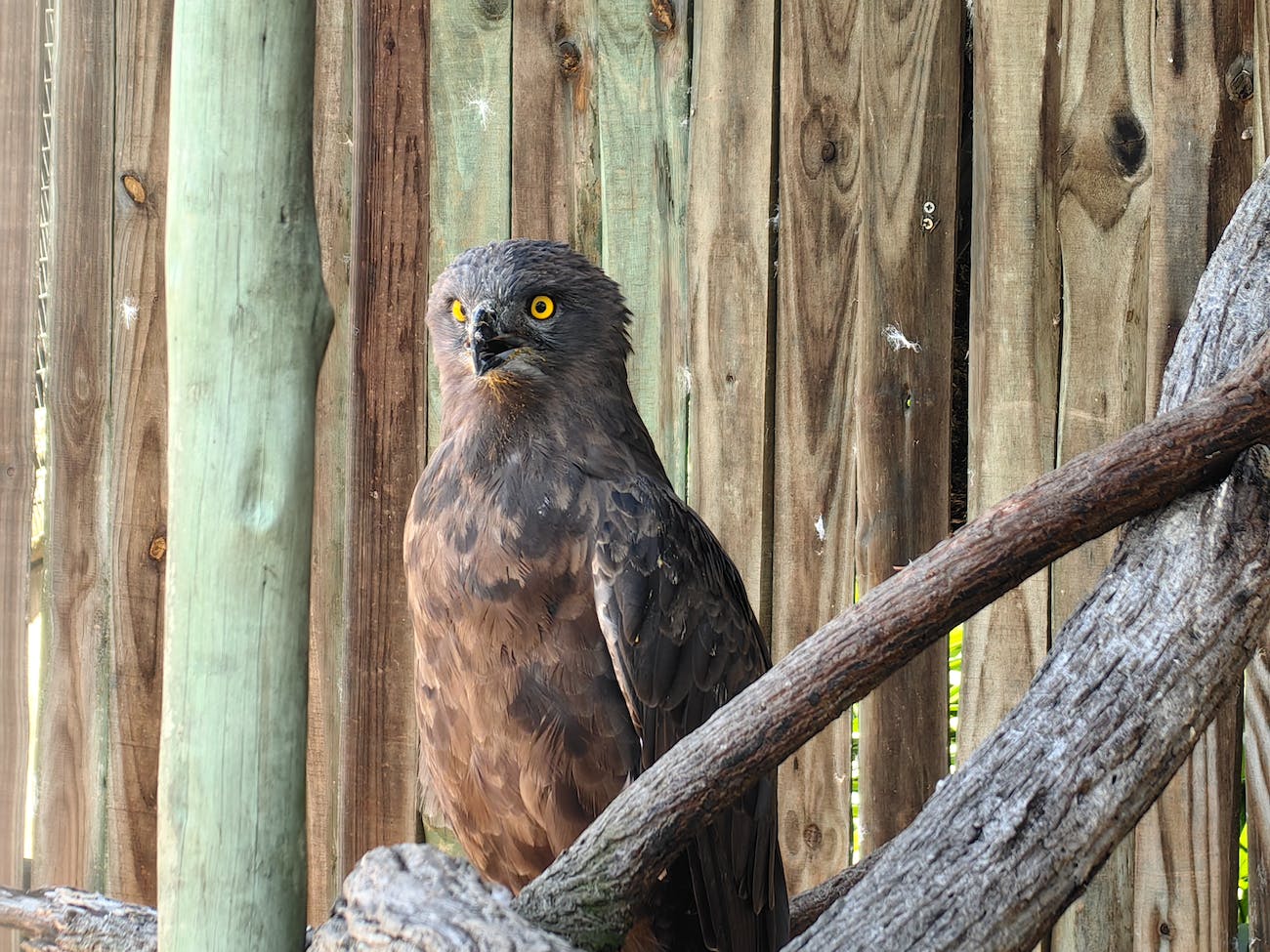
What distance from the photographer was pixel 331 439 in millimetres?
3227

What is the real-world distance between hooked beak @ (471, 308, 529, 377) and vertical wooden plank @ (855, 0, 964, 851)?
0.76 metres

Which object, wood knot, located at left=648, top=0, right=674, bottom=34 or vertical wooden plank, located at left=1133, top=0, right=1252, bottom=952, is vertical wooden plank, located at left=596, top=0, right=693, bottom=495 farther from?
vertical wooden plank, located at left=1133, top=0, right=1252, bottom=952

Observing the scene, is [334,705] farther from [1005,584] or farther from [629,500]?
[1005,584]

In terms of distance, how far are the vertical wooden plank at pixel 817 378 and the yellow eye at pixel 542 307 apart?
56cm

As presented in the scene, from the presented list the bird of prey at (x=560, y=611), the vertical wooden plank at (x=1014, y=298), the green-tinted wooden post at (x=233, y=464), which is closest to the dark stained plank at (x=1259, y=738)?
the vertical wooden plank at (x=1014, y=298)

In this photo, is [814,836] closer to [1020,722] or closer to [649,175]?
[1020,722]

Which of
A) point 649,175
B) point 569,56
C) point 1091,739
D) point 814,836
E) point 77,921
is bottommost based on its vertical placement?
point 814,836

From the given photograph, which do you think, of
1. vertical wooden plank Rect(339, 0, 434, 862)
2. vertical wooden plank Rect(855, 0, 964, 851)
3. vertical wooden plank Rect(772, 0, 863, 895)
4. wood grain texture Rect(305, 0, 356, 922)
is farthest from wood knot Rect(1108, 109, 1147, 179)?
wood grain texture Rect(305, 0, 356, 922)

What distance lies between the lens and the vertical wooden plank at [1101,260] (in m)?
2.75

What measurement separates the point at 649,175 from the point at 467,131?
45cm

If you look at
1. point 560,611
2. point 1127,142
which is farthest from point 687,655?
point 1127,142

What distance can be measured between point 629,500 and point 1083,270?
1.07 meters

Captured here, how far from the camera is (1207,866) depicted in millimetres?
2668

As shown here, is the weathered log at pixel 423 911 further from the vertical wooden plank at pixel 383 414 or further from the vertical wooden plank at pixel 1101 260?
the vertical wooden plank at pixel 1101 260
